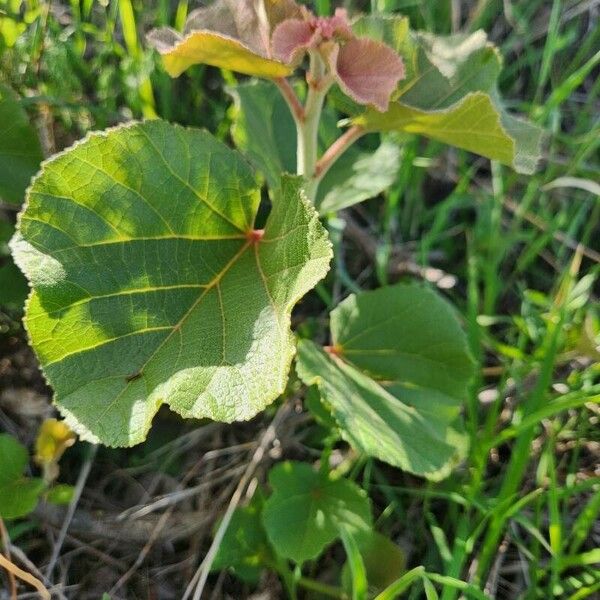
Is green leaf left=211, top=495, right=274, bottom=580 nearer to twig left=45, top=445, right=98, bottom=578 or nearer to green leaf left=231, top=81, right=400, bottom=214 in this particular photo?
twig left=45, top=445, right=98, bottom=578

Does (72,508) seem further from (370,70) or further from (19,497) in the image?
(370,70)

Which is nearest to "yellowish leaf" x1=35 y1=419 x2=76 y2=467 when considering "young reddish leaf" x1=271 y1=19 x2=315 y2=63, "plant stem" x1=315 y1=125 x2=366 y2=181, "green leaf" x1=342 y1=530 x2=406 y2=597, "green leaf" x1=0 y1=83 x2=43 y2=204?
"green leaf" x1=0 y1=83 x2=43 y2=204

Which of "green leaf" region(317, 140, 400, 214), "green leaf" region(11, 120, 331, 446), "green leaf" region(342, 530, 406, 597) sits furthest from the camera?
"green leaf" region(317, 140, 400, 214)

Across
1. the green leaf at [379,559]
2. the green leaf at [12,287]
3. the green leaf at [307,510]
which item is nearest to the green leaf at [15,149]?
the green leaf at [12,287]

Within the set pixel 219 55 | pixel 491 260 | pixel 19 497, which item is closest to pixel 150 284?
pixel 219 55

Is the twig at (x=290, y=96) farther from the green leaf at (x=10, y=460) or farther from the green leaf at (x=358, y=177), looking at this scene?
the green leaf at (x=10, y=460)
